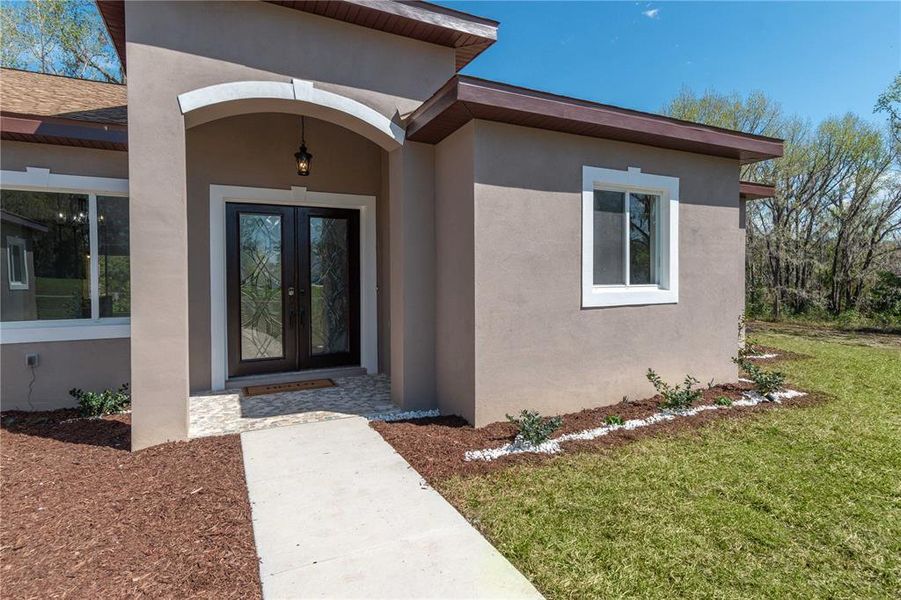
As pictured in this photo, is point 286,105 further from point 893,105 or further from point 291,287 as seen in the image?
point 893,105

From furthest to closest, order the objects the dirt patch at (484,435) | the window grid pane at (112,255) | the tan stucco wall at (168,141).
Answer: the window grid pane at (112,255) → the tan stucco wall at (168,141) → the dirt patch at (484,435)

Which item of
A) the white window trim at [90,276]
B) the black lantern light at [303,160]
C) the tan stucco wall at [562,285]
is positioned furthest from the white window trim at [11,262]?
the tan stucco wall at [562,285]

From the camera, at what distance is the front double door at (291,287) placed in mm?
6617

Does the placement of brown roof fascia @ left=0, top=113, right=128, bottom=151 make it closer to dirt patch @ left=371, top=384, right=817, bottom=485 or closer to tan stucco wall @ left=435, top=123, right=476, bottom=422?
tan stucco wall @ left=435, top=123, right=476, bottom=422

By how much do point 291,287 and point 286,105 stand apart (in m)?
3.01

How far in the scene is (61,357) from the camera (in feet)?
17.7

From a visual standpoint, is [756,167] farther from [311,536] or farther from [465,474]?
[311,536]

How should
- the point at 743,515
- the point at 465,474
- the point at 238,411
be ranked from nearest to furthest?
the point at 743,515 → the point at 465,474 → the point at 238,411

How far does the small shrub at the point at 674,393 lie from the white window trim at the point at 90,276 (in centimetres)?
706

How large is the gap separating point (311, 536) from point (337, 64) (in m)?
4.75

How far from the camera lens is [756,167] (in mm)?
16781

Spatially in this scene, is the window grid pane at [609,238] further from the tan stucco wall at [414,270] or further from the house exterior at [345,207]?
the tan stucco wall at [414,270]

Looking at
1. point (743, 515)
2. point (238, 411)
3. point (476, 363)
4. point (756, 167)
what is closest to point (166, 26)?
point (238, 411)

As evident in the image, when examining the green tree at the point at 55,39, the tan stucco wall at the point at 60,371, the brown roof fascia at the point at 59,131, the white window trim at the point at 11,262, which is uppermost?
the green tree at the point at 55,39
